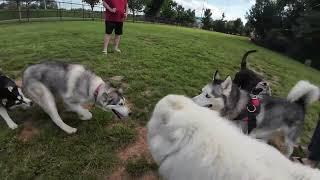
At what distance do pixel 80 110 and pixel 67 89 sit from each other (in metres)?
0.45

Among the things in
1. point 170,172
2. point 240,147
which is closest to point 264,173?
point 240,147

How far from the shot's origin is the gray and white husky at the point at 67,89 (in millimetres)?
4961

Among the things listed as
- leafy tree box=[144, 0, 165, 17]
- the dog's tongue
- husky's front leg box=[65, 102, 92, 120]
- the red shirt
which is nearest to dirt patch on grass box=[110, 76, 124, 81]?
husky's front leg box=[65, 102, 92, 120]

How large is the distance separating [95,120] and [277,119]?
2.89 meters

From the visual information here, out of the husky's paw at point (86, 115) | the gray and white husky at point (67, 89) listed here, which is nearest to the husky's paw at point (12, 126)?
the gray and white husky at point (67, 89)

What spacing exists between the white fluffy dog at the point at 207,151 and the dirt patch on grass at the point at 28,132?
3208 mm

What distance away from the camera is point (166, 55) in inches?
402

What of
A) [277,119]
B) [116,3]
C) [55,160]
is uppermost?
[116,3]

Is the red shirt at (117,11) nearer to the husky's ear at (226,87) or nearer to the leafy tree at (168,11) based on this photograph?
the husky's ear at (226,87)

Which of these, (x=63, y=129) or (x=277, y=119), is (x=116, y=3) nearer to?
(x=63, y=129)

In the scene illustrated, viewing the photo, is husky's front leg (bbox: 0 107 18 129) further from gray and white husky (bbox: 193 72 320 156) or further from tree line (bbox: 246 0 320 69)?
tree line (bbox: 246 0 320 69)

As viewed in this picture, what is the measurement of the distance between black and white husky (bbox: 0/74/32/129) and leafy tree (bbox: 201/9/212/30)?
5682 cm

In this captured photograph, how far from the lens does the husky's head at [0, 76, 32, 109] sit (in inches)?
212

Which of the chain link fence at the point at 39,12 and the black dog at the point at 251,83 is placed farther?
the chain link fence at the point at 39,12
